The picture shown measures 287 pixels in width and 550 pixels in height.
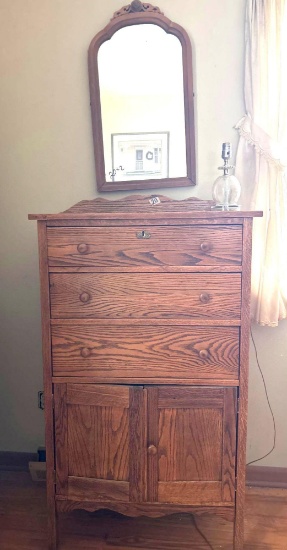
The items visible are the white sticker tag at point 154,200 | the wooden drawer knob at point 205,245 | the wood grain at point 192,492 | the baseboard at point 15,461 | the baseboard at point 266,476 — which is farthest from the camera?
the baseboard at point 15,461

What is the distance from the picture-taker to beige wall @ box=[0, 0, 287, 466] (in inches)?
69.0

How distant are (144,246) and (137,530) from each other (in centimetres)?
111

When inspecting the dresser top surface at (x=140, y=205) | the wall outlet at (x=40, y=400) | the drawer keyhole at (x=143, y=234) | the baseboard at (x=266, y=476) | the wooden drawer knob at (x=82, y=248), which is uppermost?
the dresser top surface at (x=140, y=205)

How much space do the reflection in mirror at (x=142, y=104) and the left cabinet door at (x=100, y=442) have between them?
2.97ft

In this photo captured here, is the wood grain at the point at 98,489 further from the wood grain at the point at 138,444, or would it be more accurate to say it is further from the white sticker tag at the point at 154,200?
the white sticker tag at the point at 154,200

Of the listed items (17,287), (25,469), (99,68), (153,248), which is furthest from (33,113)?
(25,469)

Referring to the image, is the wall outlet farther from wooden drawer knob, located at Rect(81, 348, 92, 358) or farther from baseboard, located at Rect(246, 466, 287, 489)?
baseboard, located at Rect(246, 466, 287, 489)

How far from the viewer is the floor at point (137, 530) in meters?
1.59

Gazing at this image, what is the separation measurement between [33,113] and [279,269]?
1230 mm

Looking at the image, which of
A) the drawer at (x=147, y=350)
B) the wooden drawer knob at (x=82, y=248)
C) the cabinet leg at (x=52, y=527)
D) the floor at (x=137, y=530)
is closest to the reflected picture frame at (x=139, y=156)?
the wooden drawer knob at (x=82, y=248)

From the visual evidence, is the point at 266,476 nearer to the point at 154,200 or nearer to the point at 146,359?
the point at 146,359

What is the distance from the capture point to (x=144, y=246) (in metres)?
1.35

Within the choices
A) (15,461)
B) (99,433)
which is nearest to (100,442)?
(99,433)

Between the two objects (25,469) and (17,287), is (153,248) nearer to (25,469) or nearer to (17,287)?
(17,287)
